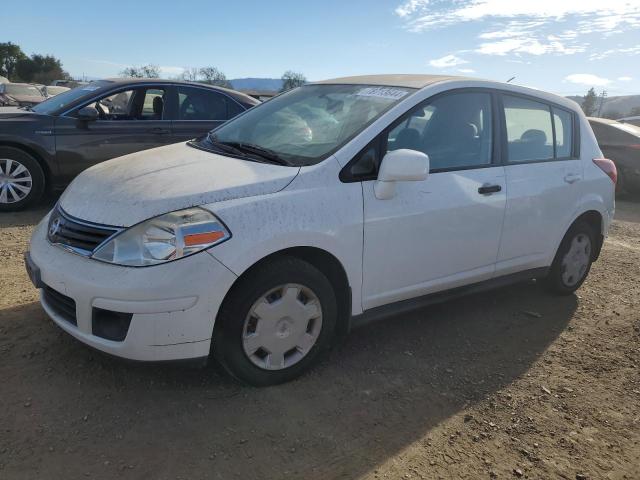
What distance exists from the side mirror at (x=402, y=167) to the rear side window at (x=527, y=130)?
1180mm

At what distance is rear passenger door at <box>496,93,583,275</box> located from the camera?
3.88m

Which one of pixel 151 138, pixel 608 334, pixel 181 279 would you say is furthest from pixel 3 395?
pixel 151 138

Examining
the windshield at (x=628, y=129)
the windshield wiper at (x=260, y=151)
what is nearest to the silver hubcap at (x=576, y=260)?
the windshield wiper at (x=260, y=151)

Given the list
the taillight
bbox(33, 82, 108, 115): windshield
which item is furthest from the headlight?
bbox(33, 82, 108, 115): windshield

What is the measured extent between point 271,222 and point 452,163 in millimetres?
1449

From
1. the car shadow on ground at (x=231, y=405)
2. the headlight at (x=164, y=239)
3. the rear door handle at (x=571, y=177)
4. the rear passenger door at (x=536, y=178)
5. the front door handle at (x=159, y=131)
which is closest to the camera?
the car shadow on ground at (x=231, y=405)

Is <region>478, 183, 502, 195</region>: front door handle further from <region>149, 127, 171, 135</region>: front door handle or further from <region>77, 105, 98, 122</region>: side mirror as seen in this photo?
<region>77, 105, 98, 122</region>: side mirror

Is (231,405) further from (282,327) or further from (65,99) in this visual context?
(65,99)

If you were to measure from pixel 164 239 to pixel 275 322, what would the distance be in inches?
28.6

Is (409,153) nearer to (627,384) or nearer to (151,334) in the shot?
(151,334)

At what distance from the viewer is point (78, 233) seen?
2771mm

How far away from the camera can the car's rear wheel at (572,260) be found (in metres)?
4.50

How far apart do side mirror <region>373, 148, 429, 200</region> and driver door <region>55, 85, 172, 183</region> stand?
4.45m

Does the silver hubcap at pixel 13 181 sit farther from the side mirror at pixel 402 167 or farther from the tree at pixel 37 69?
the tree at pixel 37 69
